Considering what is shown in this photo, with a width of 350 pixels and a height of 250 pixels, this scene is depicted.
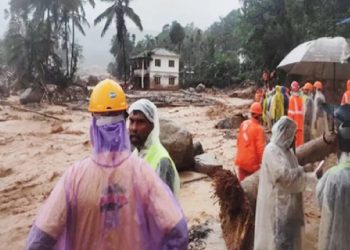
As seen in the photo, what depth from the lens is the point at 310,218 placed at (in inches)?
231

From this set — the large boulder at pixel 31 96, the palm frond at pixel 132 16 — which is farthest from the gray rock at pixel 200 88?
the large boulder at pixel 31 96

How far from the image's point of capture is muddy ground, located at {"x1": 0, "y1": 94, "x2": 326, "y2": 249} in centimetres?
668

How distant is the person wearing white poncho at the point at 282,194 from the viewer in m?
3.89

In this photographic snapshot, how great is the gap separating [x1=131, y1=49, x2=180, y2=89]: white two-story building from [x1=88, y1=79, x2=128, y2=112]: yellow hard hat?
47.0 metres

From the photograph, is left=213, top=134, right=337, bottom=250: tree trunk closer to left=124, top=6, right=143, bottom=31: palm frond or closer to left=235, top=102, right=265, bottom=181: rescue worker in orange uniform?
left=235, top=102, right=265, bottom=181: rescue worker in orange uniform

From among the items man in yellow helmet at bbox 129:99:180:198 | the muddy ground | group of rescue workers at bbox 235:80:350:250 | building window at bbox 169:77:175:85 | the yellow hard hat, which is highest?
building window at bbox 169:77:175:85

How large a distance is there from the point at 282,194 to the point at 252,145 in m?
1.74

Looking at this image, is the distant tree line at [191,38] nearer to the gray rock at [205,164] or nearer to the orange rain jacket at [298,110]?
the orange rain jacket at [298,110]

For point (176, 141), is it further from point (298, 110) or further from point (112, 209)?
point (112, 209)

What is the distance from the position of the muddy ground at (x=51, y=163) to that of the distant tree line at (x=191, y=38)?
6376 millimetres

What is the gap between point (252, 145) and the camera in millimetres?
5648

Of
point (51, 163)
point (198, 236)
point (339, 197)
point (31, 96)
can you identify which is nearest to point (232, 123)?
point (51, 163)

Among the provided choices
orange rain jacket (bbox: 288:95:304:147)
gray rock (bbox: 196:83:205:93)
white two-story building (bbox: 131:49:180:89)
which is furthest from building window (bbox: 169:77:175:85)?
orange rain jacket (bbox: 288:95:304:147)

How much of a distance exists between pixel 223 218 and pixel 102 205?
8.95ft
